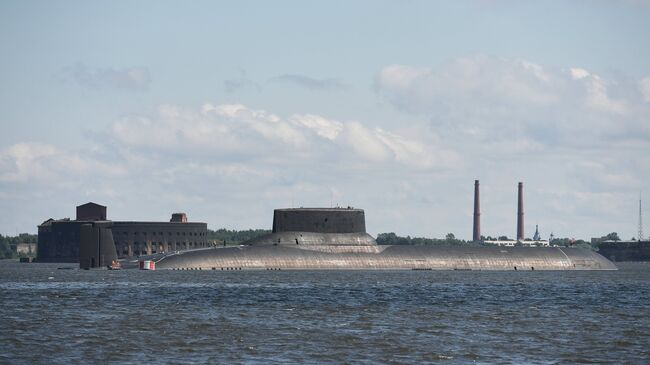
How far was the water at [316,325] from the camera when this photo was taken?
4538cm

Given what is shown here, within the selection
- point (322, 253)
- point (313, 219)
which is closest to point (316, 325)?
point (322, 253)

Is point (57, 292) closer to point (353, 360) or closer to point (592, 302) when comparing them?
point (592, 302)

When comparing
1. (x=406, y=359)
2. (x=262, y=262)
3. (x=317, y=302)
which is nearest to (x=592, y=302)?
(x=317, y=302)

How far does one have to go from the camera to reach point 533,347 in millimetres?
48625

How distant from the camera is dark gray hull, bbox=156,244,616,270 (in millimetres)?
138250

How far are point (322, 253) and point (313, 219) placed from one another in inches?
164

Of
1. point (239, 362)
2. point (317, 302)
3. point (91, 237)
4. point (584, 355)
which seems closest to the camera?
point (239, 362)

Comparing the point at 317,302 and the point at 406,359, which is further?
the point at 317,302

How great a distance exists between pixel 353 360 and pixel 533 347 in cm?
897

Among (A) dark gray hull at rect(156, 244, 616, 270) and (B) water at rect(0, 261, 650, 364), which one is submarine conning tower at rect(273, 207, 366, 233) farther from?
(B) water at rect(0, 261, 650, 364)

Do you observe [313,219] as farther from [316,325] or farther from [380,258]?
[316,325]

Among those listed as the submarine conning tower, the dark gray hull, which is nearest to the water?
the dark gray hull

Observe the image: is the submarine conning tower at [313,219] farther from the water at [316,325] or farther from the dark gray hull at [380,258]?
the water at [316,325]

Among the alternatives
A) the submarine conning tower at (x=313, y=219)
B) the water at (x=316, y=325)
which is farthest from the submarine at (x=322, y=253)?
the water at (x=316, y=325)
